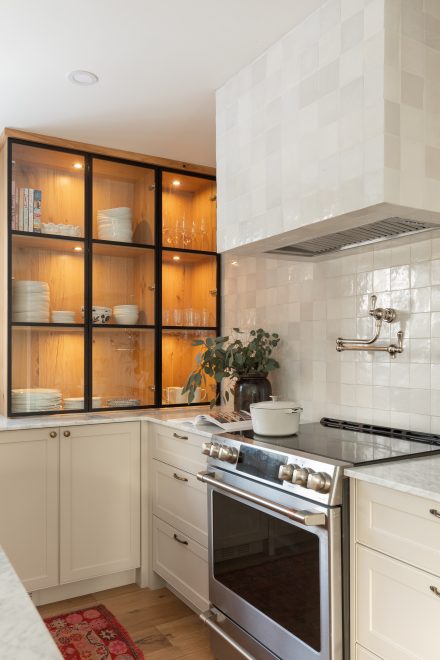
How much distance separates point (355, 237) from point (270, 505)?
1114 millimetres

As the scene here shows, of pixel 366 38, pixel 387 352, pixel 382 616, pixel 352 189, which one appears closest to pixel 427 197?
pixel 352 189

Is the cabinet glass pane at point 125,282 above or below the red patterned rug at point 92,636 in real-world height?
above

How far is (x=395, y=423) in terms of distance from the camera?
2.26 metres

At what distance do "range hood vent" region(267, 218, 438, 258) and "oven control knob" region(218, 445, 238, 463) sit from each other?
0.89 meters

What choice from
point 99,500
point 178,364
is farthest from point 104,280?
point 99,500

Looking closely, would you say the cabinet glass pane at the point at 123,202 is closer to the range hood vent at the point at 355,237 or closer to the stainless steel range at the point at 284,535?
the range hood vent at the point at 355,237

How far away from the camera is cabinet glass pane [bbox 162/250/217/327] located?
3477 millimetres

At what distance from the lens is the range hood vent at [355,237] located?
78.8 inches

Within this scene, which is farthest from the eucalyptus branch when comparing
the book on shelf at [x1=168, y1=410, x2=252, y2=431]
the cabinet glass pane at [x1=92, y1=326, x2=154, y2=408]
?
the cabinet glass pane at [x1=92, y1=326, x2=154, y2=408]

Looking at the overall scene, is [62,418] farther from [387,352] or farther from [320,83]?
[320,83]

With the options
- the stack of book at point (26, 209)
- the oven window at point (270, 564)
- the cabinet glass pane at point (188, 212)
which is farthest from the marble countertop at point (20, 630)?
the cabinet glass pane at point (188, 212)

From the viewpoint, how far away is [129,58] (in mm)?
2258

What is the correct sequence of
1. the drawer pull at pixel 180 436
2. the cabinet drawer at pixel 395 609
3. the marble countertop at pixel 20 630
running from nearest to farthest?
the marble countertop at pixel 20 630 < the cabinet drawer at pixel 395 609 < the drawer pull at pixel 180 436

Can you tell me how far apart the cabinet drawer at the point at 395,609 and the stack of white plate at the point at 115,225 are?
7.44 ft
